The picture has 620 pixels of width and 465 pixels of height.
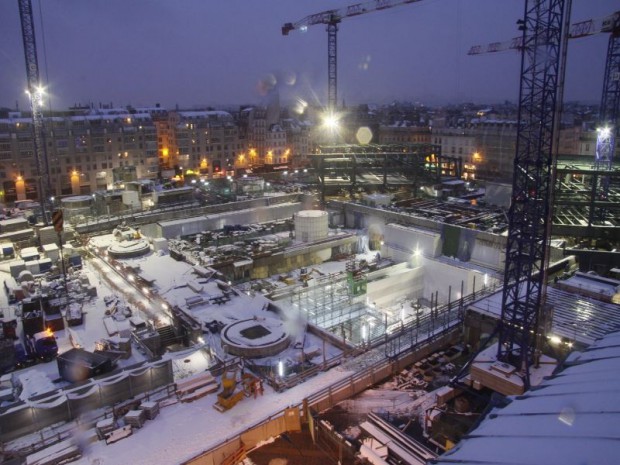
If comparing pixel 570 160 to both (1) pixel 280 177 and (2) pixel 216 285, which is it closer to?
(1) pixel 280 177

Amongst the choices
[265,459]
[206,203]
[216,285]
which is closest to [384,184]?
[206,203]

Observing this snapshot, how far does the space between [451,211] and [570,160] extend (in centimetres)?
1965

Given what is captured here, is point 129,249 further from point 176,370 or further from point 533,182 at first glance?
point 533,182

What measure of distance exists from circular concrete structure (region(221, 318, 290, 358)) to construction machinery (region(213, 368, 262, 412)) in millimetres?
1686

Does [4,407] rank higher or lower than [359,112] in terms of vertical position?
lower

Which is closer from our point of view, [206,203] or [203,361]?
[203,361]

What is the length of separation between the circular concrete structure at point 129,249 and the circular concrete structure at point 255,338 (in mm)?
12676

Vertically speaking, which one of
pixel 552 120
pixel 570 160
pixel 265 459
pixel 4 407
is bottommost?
pixel 265 459

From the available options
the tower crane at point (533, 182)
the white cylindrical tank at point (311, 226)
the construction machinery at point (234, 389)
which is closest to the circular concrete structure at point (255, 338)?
the construction machinery at point (234, 389)

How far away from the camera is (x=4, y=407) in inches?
512

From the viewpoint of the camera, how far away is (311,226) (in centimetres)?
3136

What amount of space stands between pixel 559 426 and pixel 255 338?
1079 cm

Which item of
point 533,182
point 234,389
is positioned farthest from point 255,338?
point 533,182

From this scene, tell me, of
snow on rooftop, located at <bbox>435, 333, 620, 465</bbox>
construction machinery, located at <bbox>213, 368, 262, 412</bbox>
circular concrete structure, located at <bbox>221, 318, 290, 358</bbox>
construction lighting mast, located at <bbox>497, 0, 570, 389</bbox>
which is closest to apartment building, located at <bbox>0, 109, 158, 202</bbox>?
circular concrete structure, located at <bbox>221, 318, 290, 358</bbox>
